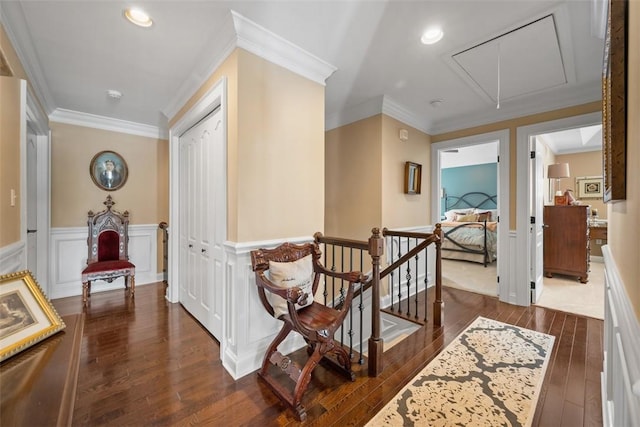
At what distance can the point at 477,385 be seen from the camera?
5.89 feet

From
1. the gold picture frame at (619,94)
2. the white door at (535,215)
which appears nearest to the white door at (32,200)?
the gold picture frame at (619,94)

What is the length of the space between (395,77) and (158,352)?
342cm

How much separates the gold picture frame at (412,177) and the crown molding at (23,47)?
3824mm

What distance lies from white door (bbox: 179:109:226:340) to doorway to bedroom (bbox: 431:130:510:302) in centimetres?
336

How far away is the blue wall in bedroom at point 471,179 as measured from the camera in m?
7.74

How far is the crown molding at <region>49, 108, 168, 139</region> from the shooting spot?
11.2ft

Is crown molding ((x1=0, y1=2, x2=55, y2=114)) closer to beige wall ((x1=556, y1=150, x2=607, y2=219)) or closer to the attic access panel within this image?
the attic access panel

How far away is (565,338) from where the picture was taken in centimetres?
242

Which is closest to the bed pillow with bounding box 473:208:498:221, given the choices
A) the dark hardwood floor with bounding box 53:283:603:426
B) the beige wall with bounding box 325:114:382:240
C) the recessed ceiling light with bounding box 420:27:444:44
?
the dark hardwood floor with bounding box 53:283:603:426

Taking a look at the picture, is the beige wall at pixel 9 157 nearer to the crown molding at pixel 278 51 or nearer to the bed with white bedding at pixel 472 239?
the crown molding at pixel 278 51

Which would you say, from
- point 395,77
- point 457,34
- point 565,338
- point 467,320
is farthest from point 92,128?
point 565,338

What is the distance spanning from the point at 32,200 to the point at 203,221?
2333mm

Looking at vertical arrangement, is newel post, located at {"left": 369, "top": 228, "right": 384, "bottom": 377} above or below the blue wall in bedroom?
below

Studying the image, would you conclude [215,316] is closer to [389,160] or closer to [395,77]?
[389,160]
